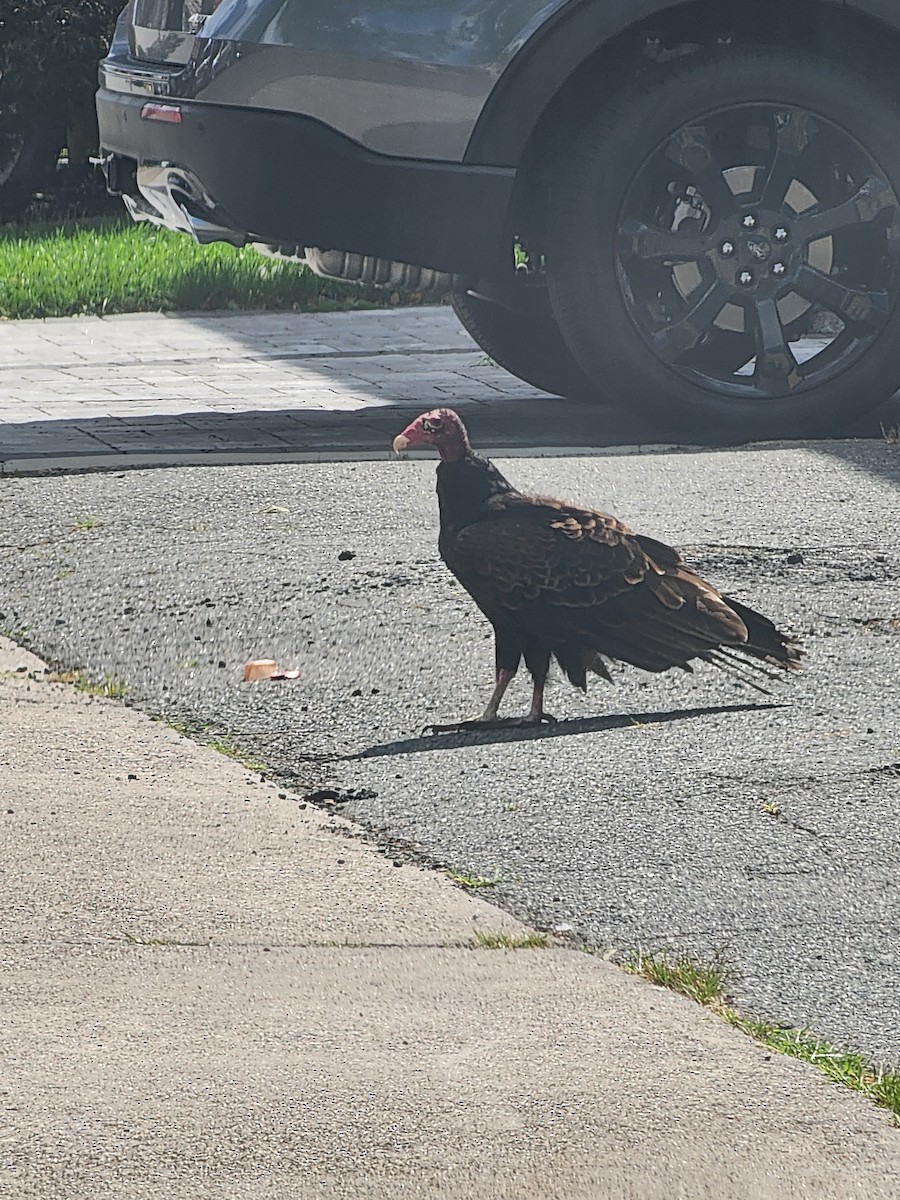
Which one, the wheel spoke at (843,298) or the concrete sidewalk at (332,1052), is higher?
the wheel spoke at (843,298)

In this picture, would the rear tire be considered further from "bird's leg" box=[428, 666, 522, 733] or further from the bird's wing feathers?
"bird's leg" box=[428, 666, 522, 733]

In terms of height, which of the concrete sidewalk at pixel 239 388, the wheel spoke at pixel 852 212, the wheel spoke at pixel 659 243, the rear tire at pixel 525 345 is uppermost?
the wheel spoke at pixel 852 212

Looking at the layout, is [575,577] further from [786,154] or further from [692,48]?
[692,48]

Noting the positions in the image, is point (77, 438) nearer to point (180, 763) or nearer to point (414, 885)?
point (180, 763)

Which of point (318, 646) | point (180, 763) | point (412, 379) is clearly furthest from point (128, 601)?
point (412, 379)

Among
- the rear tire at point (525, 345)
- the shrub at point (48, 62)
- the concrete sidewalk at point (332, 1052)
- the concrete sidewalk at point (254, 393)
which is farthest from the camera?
the shrub at point (48, 62)

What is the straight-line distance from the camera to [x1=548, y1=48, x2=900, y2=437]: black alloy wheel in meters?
8.01

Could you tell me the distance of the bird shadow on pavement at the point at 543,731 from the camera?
187 inches

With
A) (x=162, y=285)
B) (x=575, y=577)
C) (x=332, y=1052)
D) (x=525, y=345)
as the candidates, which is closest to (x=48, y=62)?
(x=162, y=285)

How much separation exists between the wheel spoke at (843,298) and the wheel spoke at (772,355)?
0.45ft

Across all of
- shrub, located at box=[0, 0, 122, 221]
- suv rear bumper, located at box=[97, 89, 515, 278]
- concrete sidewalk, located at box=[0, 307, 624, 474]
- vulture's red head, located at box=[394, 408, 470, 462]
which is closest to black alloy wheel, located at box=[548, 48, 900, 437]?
suv rear bumper, located at box=[97, 89, 515, 278]

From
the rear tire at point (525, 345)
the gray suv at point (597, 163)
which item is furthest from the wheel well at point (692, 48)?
the rear tire at point (525, 345)

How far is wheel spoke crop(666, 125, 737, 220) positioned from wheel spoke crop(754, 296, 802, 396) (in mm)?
420

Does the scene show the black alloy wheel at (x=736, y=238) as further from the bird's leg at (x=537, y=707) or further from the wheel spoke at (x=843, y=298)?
the bird's leg at (x=537, y=707)
